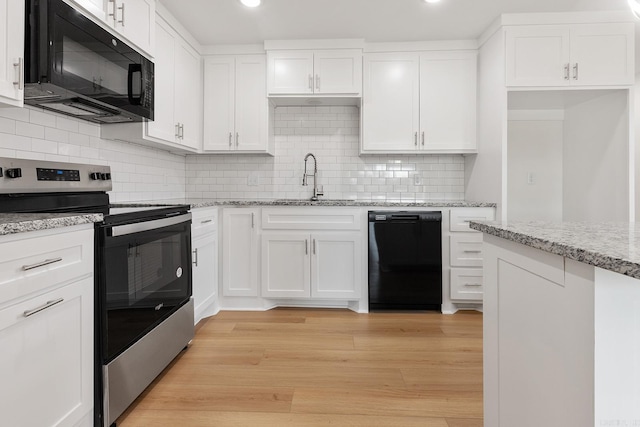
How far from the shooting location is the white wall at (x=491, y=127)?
2.77 m

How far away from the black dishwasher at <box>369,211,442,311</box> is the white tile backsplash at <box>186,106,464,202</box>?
647mm

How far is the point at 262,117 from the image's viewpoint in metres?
3.20

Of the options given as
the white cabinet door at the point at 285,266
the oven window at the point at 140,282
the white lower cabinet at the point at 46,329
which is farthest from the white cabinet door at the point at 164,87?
the white lower cabinet at the point at 46,329

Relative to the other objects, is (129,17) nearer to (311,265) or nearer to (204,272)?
(204,272)

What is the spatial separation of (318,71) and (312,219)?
1300 mm

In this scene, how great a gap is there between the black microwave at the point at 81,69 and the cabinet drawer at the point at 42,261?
74 centimetres

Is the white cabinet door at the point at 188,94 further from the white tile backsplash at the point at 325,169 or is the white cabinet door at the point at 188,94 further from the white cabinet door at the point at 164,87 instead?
the white tile backsplash at the point at 325,169

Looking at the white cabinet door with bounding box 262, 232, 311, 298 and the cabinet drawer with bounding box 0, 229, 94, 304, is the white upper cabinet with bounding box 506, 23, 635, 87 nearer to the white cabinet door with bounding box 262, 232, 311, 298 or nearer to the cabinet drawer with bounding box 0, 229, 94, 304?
the white cabinet door with bounding box 262, 232, 311, 298

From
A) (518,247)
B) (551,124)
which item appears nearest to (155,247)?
(518,247)

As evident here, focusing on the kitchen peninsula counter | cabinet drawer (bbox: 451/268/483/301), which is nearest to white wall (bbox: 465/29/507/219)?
cabinet drawer (bbox: 451/268/483/301)

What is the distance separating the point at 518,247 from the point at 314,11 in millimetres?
2381

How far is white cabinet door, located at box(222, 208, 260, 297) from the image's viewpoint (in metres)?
2.96

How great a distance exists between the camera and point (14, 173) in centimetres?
155

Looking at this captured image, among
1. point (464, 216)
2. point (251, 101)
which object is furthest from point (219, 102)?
point (464, 216)
